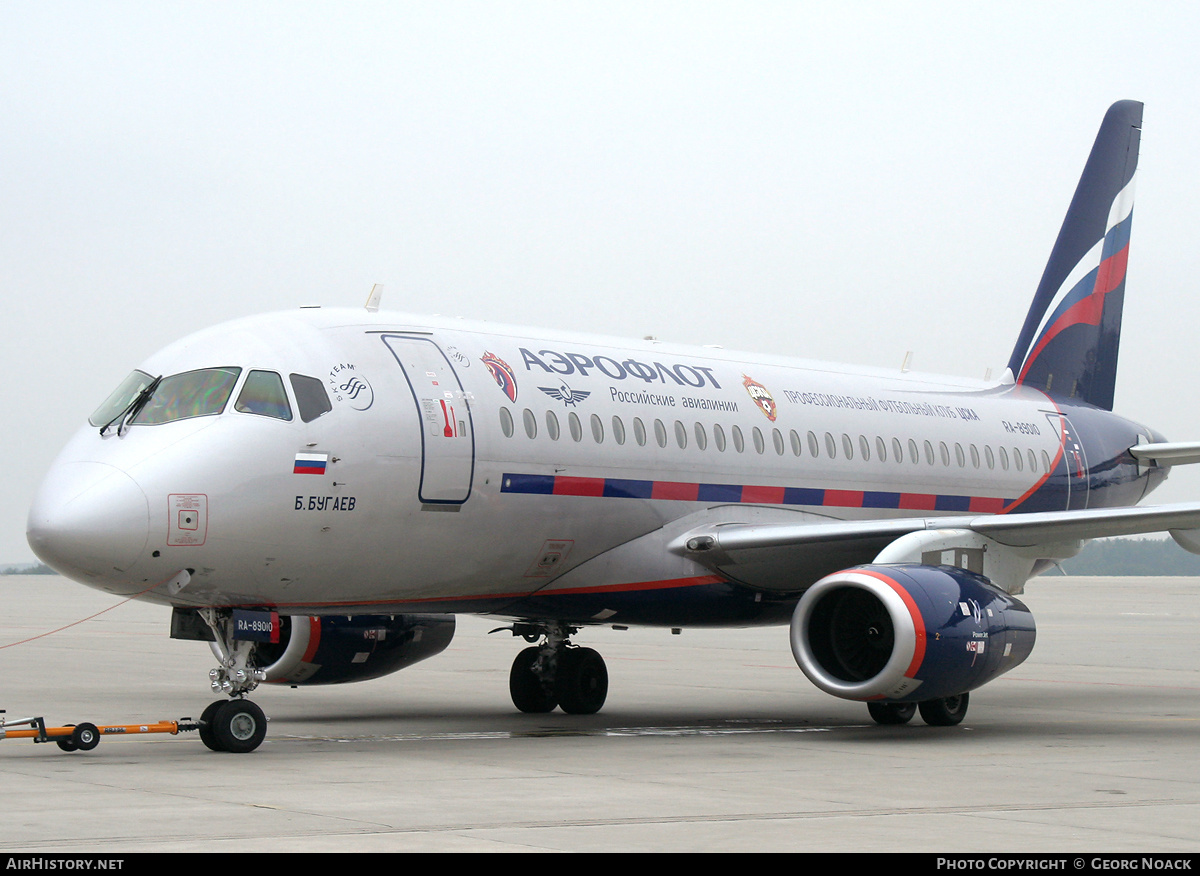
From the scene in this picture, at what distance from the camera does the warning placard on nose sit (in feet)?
40.9

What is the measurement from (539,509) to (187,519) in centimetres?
362

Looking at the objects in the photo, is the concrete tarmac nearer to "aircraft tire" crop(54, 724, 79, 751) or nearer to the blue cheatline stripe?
"aircraft tire" crop(54, 724, 79, 751)

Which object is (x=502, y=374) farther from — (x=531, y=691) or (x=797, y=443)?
(x=531, y=691)

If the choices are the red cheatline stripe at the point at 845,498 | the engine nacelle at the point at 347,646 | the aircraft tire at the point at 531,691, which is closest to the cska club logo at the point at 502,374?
the engine nacelle at the point at 347,646

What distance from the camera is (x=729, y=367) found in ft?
58.9

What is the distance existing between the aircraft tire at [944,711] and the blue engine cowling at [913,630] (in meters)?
0.88

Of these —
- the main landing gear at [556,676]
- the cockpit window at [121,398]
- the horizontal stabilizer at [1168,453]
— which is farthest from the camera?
the horizontal stabilizer at [1168,453]

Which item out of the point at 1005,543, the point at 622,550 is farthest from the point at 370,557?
the point at 1005,543

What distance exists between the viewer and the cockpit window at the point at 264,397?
1327 centimetres

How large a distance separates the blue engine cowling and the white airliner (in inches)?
1.2

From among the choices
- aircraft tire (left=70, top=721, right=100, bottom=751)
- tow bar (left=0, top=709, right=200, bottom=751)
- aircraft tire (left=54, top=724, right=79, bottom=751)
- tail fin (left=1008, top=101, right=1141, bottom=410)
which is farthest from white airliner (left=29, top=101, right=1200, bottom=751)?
tail fin (left=1008, top=101, right=1141, bottom=410)

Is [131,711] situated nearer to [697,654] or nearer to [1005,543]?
[1005,543]

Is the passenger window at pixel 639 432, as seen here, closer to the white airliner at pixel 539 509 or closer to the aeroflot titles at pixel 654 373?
the white airliner at pixel 539 509

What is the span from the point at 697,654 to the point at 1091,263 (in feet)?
37.9
